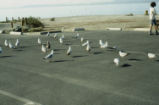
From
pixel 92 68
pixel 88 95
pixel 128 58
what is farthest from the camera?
pixel 128 58

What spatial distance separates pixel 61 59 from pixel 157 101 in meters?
7.10

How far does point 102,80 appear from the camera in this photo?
8.90 m

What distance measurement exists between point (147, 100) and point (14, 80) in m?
4.98

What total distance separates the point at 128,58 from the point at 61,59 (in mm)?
3383

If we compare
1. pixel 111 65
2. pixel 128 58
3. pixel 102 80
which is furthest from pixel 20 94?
pixel 128 58

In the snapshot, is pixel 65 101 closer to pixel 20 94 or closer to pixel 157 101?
pixel 20 94

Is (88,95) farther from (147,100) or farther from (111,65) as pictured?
(111,65)

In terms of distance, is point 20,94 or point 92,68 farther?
point 92,68

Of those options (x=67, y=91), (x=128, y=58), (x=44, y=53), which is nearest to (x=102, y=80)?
(x=67, y=91)

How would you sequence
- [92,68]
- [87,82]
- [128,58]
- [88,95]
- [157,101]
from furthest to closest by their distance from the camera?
1. [128,58]
2. [92,68]
3. [87,82]
4. [88,95]
5. [157,101]

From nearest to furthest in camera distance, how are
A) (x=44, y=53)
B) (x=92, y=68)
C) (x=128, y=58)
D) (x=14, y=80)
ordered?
(x=14, y=80) → (x=92, y=68) → (x=128, y=58) → (x=44, y=53)

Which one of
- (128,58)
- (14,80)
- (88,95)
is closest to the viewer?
(88,95)

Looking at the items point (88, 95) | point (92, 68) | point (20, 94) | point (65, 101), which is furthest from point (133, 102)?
point (92, 68)

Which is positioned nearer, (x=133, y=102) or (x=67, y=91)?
(x=133, y=102)
